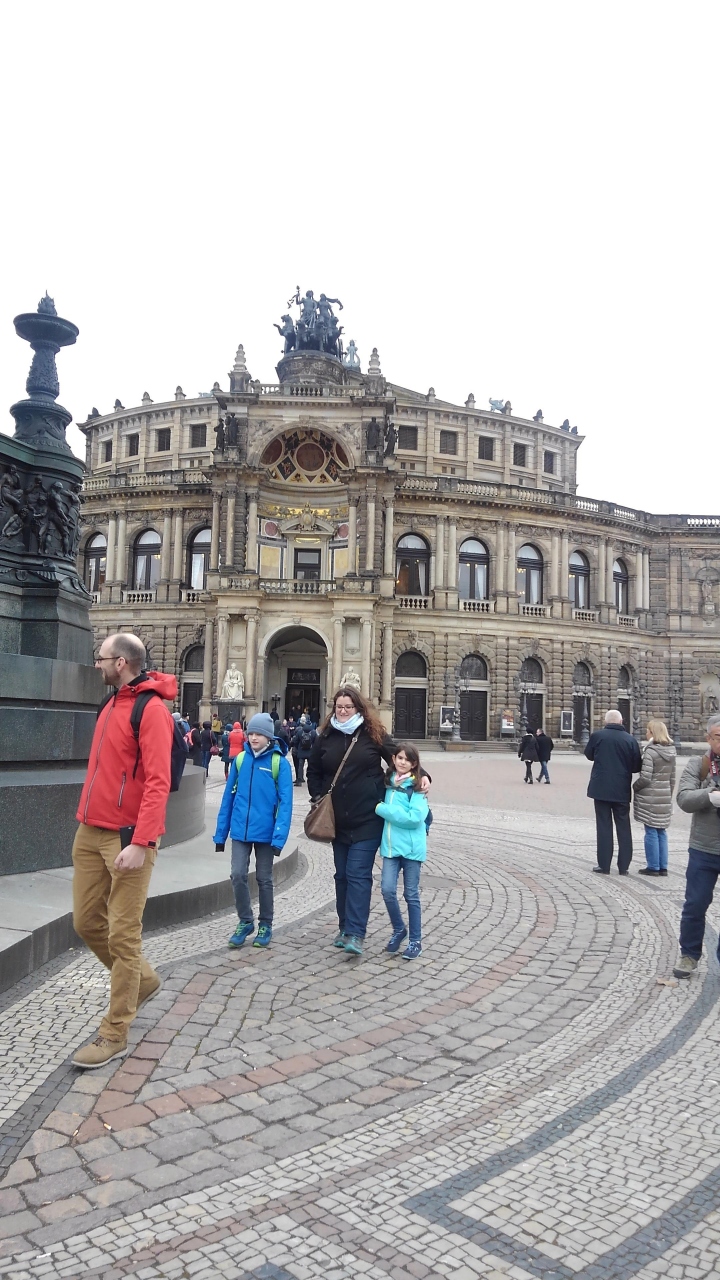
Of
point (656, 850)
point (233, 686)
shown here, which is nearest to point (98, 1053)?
point (656, 850)

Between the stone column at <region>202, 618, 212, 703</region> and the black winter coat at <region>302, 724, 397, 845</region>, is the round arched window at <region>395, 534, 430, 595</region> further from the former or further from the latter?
the black winter coat at <region>302, 724, 397, 845</region>

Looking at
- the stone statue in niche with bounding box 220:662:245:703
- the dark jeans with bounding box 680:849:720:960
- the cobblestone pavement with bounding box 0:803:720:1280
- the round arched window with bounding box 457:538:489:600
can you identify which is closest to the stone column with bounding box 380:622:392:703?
the round arched window with bounding box 457:538:489:600

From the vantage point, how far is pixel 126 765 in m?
4.19

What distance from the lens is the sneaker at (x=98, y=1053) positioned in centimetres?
394

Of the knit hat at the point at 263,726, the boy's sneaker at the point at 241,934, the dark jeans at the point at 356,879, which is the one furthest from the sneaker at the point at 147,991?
the knit hat at the point at 263,726

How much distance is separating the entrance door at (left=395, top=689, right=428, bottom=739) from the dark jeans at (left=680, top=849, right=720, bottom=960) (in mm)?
34452

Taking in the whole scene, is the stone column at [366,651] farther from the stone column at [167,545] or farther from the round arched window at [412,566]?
the stone column at [167,545]

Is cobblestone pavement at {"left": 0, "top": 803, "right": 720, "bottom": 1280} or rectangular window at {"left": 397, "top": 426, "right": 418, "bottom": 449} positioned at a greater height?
rectangular window at {"left": 397, "top": 426, "right": 418, "bottom": 449}

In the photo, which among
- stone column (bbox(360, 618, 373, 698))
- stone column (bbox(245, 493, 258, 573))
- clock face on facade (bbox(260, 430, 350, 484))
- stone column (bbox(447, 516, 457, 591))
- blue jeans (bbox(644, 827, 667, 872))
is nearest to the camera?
blue jeans (bbox(644, 827, 667, 872))

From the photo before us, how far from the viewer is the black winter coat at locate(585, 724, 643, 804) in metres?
9.74

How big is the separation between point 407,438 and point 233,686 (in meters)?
20.9

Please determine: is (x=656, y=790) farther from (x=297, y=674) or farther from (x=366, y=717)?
(x=297, y=674)

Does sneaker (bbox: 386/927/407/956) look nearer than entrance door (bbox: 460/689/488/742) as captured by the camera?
Yes

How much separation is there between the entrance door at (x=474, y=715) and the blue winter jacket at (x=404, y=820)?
1364 inches
